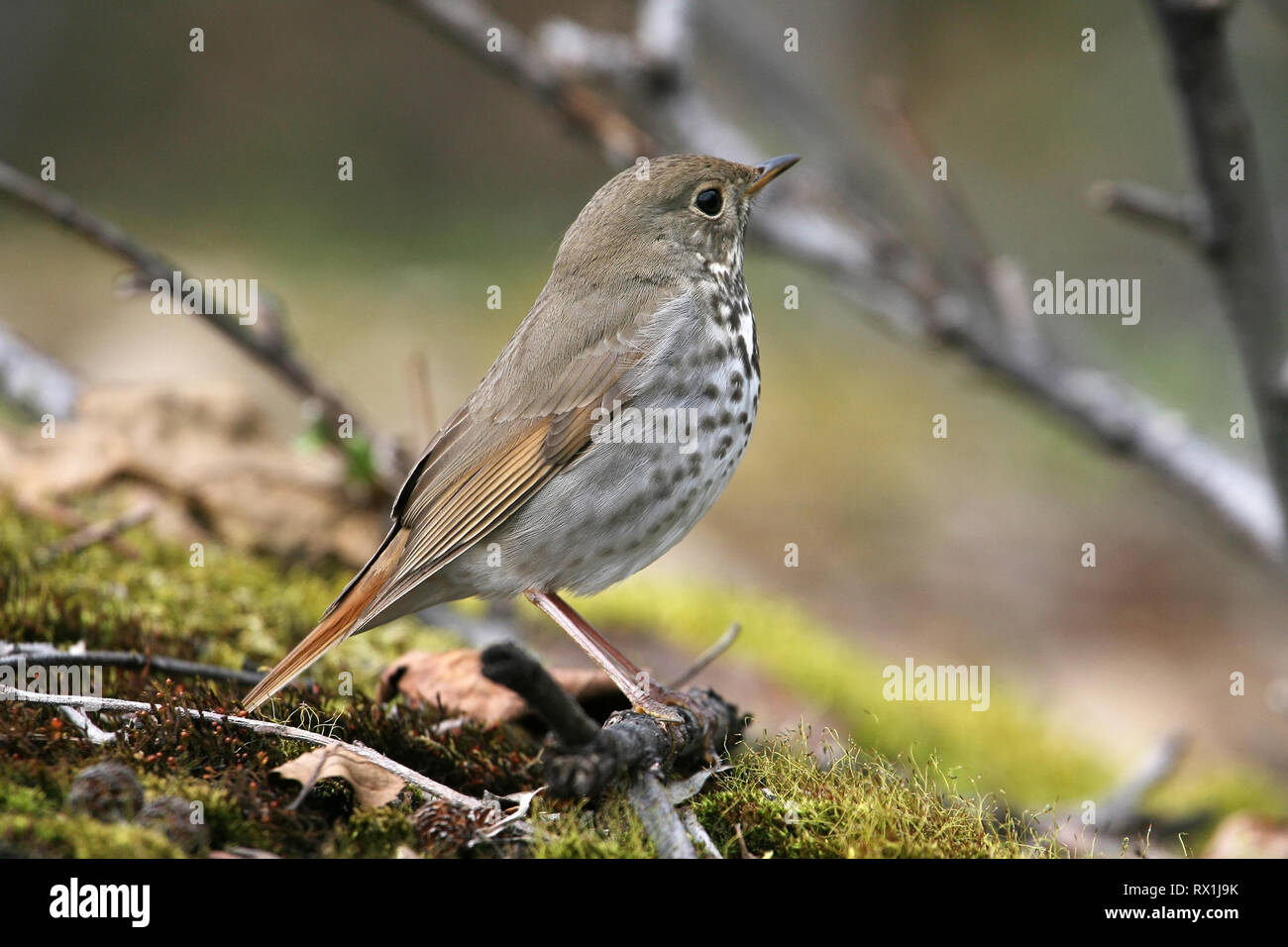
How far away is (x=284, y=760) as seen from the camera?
2.27m

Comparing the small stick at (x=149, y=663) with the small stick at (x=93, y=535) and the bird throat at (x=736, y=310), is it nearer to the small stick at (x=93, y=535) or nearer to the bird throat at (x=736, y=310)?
the small stick at (x=93, y=535)

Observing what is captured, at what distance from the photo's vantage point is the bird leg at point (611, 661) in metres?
2.64

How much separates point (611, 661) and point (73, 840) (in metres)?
1.50

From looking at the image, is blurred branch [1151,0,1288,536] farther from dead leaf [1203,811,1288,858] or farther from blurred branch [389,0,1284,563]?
dead leaf [1203,811,1288,858]

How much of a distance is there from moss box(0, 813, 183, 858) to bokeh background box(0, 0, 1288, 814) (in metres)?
4.30

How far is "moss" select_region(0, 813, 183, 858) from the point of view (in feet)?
5.97

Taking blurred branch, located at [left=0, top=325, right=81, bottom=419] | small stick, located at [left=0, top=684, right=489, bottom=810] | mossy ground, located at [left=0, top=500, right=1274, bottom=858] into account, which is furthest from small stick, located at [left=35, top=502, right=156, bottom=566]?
small stick, located at [left=0, top=684, right=489, bottom=810]

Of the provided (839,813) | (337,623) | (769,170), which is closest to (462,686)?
(337,623)

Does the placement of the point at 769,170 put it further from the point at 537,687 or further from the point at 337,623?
the point at 537,687

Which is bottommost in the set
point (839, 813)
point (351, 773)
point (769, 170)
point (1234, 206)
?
point (839, 813)

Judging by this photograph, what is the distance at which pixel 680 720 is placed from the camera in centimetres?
252

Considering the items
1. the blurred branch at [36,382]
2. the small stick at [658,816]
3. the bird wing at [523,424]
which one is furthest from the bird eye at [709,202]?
the blurred branch at [36,382]
